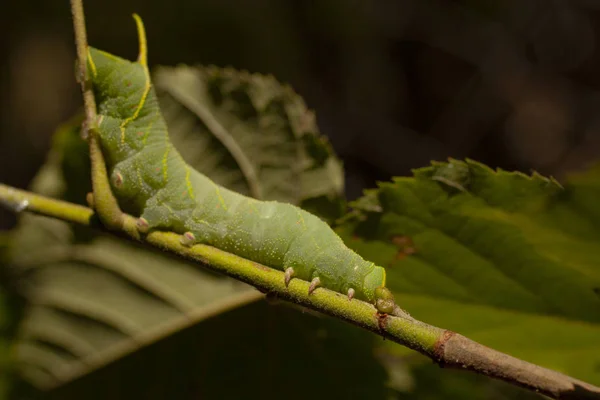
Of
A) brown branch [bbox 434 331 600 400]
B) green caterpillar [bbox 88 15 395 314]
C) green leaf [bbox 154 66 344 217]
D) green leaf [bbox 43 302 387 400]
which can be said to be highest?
green leaf [bbox 154 66 344 217]

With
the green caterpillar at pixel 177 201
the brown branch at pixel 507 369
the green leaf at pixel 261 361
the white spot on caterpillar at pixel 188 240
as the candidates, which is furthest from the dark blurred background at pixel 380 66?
the brown branch at pixel 507 369

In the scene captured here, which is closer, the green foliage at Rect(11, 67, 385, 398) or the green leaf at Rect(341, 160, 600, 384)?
the green leaf at Rect(341, 160, 600, 384)

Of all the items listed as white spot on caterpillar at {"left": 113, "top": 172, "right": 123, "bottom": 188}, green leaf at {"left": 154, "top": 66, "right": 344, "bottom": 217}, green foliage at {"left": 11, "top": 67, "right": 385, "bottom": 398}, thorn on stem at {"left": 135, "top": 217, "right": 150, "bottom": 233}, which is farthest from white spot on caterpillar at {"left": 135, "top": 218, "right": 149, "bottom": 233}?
green leaf at {"left": 154, "top": 66, "right": 344, "bottom": 217}

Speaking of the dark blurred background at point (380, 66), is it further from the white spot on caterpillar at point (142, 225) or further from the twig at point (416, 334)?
the twig at point (416, 334)

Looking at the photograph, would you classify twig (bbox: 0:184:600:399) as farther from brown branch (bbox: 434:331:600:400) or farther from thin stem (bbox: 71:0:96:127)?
thin stem (bbox: 71:0:96:127)

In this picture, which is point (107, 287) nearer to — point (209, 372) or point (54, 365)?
point (54, 365)

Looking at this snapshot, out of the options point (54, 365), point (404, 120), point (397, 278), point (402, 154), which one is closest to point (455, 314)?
point (397, 278)
